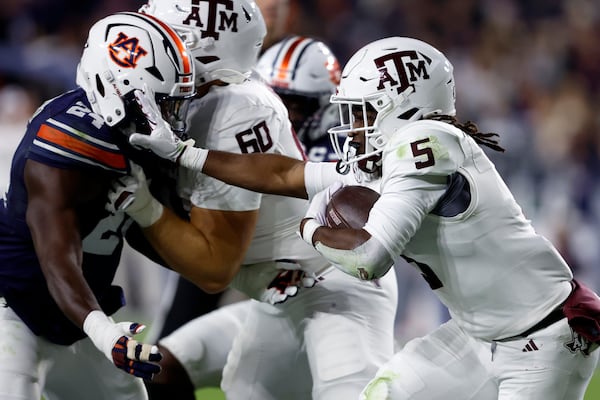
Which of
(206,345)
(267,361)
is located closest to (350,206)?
(267,361)

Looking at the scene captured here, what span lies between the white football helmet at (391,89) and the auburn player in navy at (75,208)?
535 millimetres

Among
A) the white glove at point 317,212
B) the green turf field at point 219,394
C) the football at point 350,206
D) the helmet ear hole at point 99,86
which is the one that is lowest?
the green turf field at point 219,394

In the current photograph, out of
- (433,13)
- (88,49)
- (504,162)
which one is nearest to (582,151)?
(504,162)

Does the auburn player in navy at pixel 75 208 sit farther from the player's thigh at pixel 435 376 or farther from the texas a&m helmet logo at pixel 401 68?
the player's thigh at pixel 435 376

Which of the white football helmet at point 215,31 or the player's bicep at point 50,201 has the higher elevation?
the white football helmet at point 215,31

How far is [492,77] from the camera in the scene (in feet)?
31.1

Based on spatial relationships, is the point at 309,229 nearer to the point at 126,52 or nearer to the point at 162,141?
the point at 162,141

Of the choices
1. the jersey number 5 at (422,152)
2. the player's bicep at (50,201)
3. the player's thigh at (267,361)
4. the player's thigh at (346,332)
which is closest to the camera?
the jersey number 5 at (422,152)

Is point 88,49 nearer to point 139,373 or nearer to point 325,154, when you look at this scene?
point 139,373

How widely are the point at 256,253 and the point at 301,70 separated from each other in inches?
48.2

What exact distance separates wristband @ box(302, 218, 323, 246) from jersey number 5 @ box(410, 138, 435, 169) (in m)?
0.40

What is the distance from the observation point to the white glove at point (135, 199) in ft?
10.9

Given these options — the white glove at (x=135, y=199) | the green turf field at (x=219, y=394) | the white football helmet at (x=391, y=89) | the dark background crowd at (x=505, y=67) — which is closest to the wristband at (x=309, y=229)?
the white football helmet at (x=391, y=89)

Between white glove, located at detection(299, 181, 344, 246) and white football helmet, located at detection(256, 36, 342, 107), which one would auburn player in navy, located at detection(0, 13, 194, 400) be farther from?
white football helmet, located at detection(256, 36, 342, 107)
